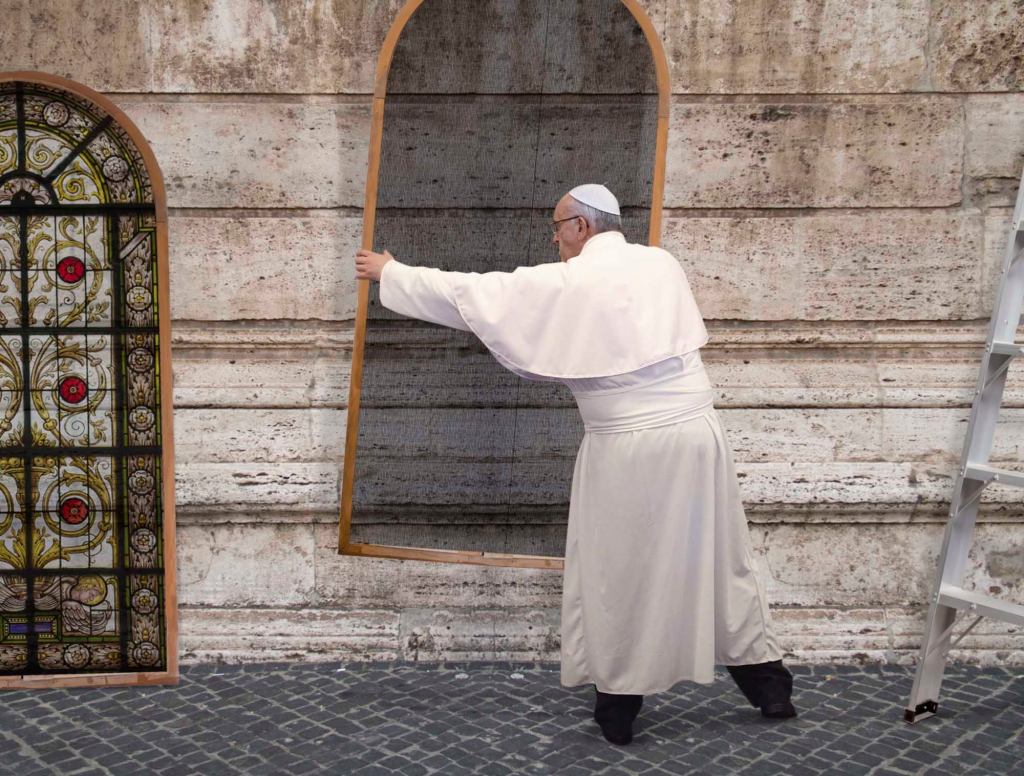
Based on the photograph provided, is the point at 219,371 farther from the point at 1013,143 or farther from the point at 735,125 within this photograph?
the point at 1013,143

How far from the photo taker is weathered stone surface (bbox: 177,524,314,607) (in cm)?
484

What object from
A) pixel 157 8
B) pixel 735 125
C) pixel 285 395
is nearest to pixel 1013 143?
pixel 735 125

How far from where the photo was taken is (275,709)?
4.21 m

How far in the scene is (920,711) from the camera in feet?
13.3

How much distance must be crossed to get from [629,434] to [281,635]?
1872mm

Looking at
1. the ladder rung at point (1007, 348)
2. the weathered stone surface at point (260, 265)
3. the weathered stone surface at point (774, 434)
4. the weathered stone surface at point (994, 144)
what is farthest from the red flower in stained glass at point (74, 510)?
the weathered stone surface at point (994, 144)

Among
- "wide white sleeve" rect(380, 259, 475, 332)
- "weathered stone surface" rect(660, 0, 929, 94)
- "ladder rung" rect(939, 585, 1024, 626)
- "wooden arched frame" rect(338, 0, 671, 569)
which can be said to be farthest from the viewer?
"weathered stone surface" rect(660, 0, 929, 94)

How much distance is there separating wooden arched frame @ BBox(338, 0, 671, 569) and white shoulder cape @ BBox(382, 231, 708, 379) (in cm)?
68

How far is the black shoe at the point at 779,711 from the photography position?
4.03 m

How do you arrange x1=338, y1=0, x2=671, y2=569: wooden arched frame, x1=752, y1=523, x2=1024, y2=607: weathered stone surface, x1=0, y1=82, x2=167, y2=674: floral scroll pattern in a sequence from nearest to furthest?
x1=338, y1=0, x2=671, y2=569: wooden arched frame, x1=0, y1=82, x2=167, y2=674: floral scroll pattern, x1=752, y1=523, x2=1024, y2=607: weathered stone surface

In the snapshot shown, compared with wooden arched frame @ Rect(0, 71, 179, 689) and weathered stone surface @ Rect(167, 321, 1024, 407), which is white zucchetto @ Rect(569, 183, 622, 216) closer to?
weathered stone surface @ Rect(167, 321, 1024, 407)

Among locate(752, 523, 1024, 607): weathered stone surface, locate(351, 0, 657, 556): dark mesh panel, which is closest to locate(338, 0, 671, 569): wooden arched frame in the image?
locate(351, 0, 657, 556): dark mesh panel

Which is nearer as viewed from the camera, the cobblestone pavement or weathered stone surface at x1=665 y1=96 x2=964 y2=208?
the cobblestone pavement

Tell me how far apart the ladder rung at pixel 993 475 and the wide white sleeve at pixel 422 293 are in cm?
183
